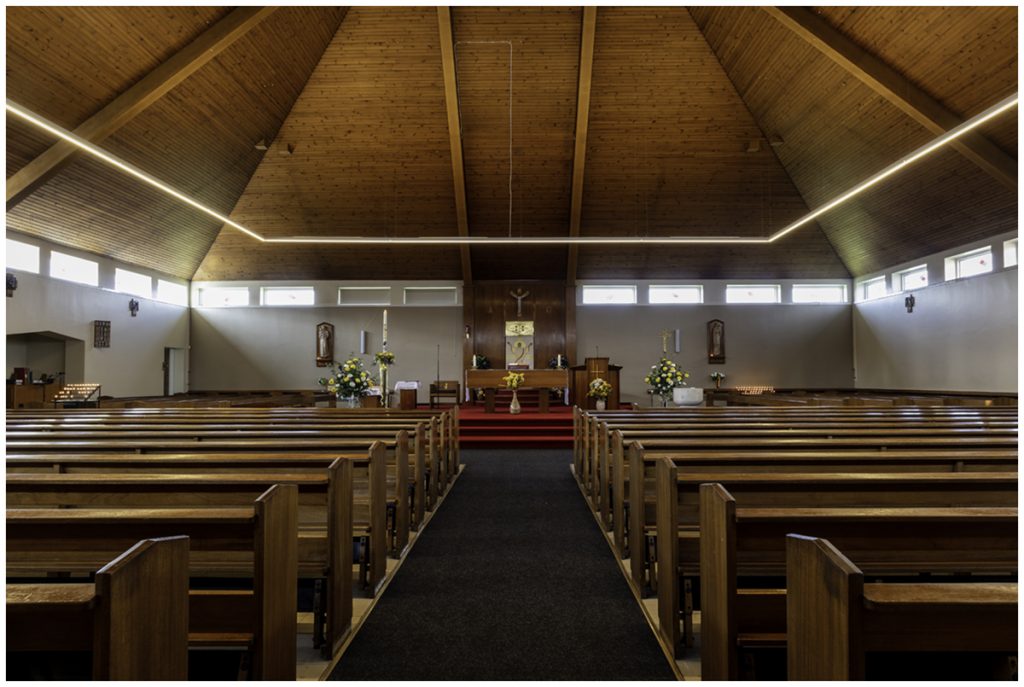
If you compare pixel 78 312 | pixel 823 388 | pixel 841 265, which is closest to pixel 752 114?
pixel 841 265

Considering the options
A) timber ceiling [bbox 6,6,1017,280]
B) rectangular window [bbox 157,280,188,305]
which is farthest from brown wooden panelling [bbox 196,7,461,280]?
rectangular window [bbox 157,280,188,305]

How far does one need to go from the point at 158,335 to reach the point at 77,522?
13387mm

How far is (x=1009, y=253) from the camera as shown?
9.63m

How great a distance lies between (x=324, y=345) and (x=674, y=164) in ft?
28.9

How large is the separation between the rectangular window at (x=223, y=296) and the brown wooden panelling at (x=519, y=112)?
5.94m

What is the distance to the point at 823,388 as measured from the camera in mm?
14102

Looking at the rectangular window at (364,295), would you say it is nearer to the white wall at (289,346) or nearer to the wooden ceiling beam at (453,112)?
the white wall at (289,346)

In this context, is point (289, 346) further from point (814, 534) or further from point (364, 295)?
point (814, 534)

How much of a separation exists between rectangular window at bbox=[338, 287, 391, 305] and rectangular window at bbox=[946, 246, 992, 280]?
11.6m

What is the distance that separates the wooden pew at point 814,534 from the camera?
1.74 meters

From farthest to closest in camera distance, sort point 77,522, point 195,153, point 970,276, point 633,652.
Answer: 1. point 970,276
2. point 195,153
3. point 633,652
4. point 77,522

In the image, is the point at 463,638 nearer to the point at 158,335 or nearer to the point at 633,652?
the point at 633,652

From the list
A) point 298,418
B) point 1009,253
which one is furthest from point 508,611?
point 1009,253

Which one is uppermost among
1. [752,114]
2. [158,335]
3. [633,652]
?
[752,114]
